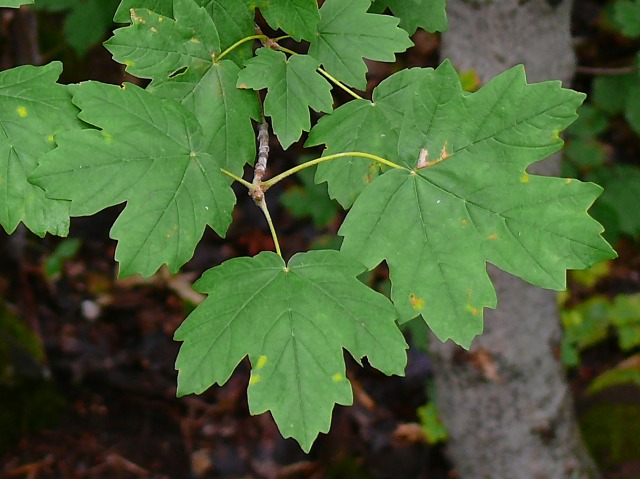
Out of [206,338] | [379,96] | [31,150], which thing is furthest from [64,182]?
[379,96]

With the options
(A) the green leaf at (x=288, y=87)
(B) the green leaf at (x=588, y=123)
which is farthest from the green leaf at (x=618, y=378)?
(A) the green leaf at (x=288, y=87)

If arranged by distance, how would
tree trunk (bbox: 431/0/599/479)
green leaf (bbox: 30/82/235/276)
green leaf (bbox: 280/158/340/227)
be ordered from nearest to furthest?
green leaf (bbox: 30/82/235/276) → tree trunk (bbox: 431/0/599/479) → green leaf (bbox: 280/158/340/227)

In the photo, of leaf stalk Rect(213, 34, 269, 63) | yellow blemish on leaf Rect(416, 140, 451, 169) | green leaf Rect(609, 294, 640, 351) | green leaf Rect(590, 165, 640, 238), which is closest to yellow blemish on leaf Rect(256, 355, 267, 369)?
yellow blemish on leaf Rect(416, 140, 451, 169)

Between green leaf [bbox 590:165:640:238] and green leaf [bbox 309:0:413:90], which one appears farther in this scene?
green leaf [bbox 590:165:640:238]

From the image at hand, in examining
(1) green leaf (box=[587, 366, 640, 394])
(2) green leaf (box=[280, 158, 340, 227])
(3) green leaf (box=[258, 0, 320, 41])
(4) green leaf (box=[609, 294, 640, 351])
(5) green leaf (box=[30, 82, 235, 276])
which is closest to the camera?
(5) green leaf (box=[30, 82, 235, 276])

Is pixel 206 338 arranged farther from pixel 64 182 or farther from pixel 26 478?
pixel 26 478

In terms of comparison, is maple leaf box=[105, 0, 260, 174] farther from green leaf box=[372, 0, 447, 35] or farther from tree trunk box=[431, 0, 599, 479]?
tree trunk box=[431, 0, 599, 479]

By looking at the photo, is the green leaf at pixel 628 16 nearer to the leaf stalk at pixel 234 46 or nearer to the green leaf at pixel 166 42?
the leaf stalk at pixel 234 46

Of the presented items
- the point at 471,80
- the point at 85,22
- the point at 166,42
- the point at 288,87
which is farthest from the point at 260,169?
the point at 85,22
